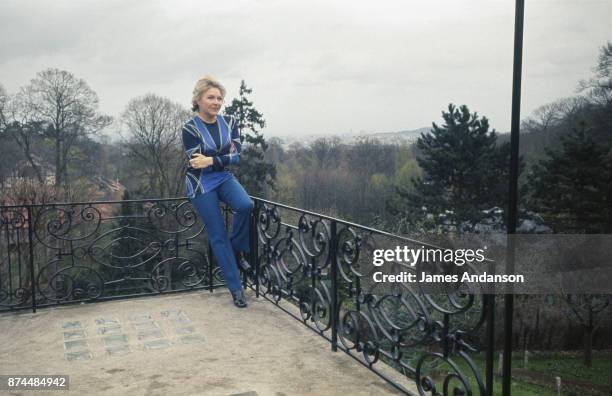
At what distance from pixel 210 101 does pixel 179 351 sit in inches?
70.2

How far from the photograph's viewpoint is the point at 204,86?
12.3 feet

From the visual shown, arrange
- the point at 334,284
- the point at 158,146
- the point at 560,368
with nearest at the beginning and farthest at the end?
the point at 334,284 < the point at 158,146 < the point at 560,368

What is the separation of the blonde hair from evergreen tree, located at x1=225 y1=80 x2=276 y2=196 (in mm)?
20921

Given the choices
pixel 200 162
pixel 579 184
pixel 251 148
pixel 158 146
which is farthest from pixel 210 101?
pixel 251 148

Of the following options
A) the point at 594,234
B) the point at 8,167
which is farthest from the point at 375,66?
the point at 8,167

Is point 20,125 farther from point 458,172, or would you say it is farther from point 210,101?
point 458,172

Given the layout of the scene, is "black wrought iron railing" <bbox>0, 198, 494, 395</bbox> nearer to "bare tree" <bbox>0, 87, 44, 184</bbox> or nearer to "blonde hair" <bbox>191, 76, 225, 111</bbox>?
"blonde hair" <bbox>191, 76, 225, 111</bbox>

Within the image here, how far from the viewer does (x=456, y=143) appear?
29.0 meters

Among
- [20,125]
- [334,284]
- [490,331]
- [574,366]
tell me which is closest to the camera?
[490,331]

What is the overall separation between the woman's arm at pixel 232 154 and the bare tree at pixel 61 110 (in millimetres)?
14149

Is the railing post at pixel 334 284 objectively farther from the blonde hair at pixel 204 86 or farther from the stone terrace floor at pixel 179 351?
the blonde hair at pixel 204 86

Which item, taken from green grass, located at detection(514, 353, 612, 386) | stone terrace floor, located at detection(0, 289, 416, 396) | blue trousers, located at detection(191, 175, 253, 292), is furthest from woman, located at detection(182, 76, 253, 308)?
green grass, located at detection(514, 353, 612, 386)

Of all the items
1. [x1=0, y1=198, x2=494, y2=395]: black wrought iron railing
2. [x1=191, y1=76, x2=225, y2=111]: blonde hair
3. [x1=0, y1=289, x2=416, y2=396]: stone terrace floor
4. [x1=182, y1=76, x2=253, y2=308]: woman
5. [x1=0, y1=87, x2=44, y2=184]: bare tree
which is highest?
[x1=0, y1=87, x2=44, y2=184]: bare tree

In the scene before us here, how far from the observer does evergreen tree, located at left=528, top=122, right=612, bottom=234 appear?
19234 millimetres
